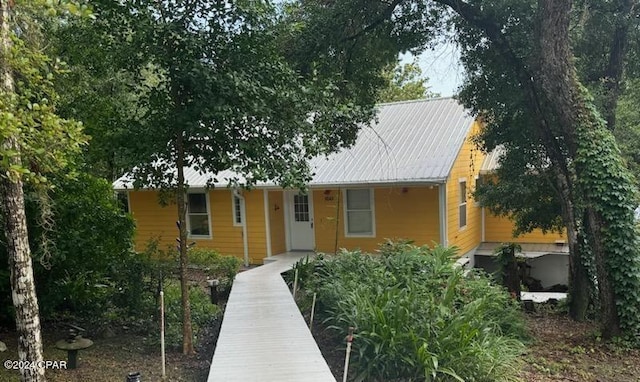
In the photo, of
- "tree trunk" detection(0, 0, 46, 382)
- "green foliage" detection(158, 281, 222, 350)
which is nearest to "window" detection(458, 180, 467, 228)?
"green foliage" detection(158, 281, 222, 350)

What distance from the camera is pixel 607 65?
9352 mm

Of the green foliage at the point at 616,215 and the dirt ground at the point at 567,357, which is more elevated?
the green foliage at the point at 616,215

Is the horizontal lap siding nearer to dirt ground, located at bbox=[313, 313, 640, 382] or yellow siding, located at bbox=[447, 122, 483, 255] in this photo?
yellow siding, located at bbox=[447, 122, 483, 255]

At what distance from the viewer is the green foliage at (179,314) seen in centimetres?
629

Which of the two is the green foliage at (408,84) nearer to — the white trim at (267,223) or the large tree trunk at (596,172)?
the white trim at (267,223)

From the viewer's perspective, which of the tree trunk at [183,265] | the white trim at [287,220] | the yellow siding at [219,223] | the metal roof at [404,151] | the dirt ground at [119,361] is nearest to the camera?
the dirt ground at [119,361]

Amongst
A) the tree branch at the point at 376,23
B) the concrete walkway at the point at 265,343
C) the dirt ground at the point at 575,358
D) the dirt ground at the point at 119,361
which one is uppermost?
the tree branch at the point at 376,23

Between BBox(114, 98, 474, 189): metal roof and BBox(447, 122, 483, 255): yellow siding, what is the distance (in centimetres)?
53

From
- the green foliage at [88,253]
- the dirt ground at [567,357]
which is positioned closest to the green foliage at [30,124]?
the green foliage at [88,253]

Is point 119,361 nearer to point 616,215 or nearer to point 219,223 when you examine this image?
point 616,215

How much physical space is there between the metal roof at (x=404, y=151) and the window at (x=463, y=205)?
1596 millimetres

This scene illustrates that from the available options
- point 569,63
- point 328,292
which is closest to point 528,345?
point 328,292

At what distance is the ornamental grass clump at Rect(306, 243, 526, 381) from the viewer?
493cm

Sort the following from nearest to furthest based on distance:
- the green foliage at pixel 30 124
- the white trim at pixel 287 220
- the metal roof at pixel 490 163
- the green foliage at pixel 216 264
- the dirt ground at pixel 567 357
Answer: the green foliage at pixel 30 124, the dirt ground at pixel 567 357, the green foliage at pixel 216 264, the white trim at pixel 287 220, the metal roof at pixel 490 163
